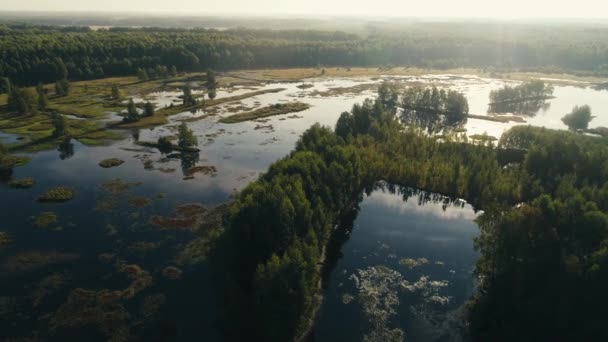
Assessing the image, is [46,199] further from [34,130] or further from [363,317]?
[363,317]

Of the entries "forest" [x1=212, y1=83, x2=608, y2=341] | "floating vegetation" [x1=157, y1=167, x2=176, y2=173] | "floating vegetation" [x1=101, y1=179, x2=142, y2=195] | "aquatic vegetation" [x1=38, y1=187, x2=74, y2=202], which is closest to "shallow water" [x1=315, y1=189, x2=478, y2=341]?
"forest" [x1=212, y1=83, x2=608, y2=341]

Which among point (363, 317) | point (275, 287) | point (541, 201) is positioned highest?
point (541, 201)

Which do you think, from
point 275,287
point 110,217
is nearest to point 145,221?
point 110,217

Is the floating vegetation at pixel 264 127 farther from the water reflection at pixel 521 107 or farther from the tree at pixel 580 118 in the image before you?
the tree at pixel 580 118

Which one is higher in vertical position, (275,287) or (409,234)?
(275,287)

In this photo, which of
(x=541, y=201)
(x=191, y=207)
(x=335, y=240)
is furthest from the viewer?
(x=191, y=207)

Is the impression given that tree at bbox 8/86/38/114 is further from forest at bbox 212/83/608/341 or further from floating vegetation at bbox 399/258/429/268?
floating vegetation at bbox 399/258/429/268
